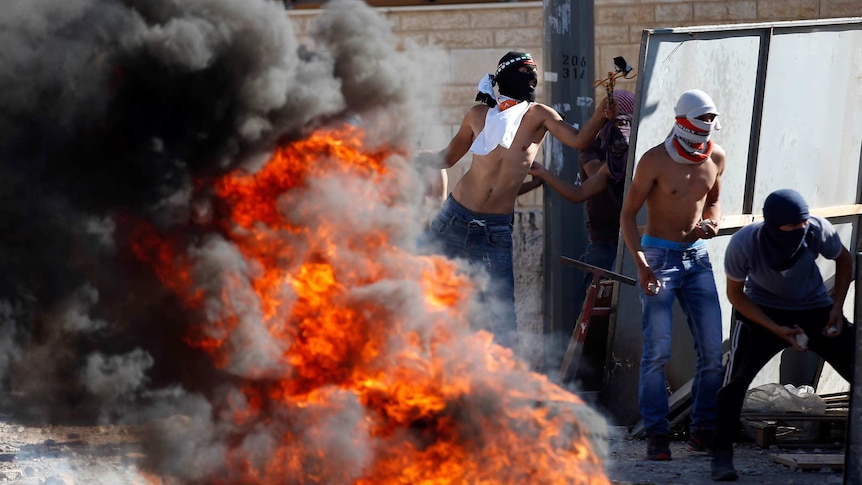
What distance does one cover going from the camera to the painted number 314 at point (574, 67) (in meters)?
8.08

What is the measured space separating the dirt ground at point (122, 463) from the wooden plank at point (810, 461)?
0.10ft

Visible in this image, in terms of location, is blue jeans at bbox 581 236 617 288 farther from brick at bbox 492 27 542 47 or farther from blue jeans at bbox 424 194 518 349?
brick at bbox 492 27 542 47

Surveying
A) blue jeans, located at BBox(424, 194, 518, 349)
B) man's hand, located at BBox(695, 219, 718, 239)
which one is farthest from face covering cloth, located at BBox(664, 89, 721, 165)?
blue jeans, located at BBox(424, 194, 518, 349)

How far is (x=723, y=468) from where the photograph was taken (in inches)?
247

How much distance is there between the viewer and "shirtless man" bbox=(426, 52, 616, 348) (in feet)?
23.9

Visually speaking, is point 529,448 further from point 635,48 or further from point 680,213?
point 635,48

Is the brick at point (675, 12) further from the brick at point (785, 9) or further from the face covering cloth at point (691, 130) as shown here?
the face covering cloth at point (691, 130)

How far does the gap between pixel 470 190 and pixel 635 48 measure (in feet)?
17.4

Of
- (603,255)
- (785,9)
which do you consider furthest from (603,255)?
(785,9)

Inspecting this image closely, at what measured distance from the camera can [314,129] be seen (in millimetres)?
5461

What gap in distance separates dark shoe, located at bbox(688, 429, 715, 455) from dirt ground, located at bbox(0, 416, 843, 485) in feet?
0.15

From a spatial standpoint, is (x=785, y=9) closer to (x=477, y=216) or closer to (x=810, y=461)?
(x=477, y=216)

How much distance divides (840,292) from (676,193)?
1.01m

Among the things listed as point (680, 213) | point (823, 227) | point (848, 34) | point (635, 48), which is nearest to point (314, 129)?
point (680, 213)
